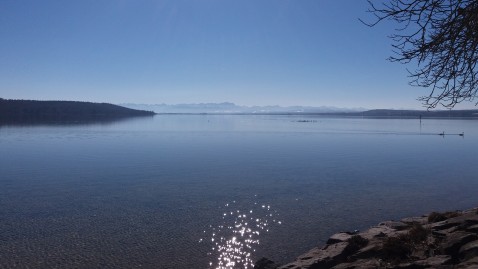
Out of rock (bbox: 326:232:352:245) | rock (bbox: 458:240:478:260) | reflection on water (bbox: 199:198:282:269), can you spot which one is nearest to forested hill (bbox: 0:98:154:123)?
reflection on water (bbox: 199:198:282:269)

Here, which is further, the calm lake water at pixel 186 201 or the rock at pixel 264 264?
the calm lake water at pixel 186 201

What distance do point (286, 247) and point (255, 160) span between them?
19857 millimetres

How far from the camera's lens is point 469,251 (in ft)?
23.3

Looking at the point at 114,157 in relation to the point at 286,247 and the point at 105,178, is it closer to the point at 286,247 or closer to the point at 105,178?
the point at 105,178

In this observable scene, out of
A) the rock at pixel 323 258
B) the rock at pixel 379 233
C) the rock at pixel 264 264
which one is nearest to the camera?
the rock at pixel 323 258

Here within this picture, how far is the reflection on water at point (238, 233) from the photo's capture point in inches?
439

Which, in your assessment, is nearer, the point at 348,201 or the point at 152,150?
the point at 348,201

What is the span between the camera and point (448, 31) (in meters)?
7.24

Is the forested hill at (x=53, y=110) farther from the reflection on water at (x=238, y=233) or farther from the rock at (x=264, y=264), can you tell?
the rock at (x=264, y=264)

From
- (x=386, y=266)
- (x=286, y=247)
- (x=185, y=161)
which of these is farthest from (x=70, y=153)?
(x=386, y=266)

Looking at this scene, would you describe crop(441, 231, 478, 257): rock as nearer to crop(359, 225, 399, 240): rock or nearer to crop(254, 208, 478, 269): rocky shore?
crop(254, 208, 478, 269): rocky shore

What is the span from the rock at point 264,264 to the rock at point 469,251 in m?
4.37

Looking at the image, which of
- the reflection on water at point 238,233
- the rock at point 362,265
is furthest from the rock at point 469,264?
the reflection on water at point 238,233

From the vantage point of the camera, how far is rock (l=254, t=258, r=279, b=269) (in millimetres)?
10117
